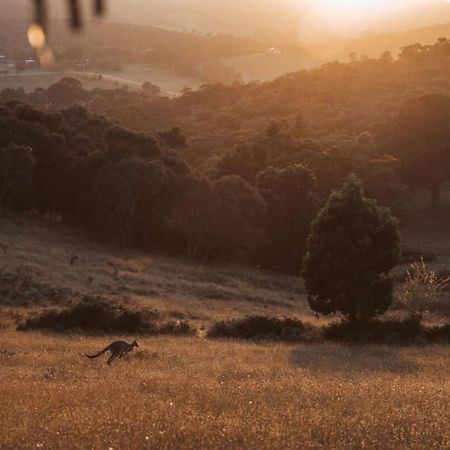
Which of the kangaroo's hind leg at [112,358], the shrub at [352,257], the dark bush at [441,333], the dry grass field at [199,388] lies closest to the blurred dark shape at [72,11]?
the dry grass field at [199,388]

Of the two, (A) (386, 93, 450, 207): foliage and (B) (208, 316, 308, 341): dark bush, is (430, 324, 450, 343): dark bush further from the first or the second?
(A) (386, 93, 450, 207): foliage

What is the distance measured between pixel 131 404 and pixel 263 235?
134 ft

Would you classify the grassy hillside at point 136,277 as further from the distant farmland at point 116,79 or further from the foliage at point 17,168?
the distant farmland at point 116,79

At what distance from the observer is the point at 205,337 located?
26375 millimetres

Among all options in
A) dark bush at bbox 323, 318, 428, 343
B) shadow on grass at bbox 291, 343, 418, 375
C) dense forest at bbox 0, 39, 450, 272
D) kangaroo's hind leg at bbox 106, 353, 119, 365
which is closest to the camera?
kangaroo's hind leg at bbox 106, 353, 119, 365

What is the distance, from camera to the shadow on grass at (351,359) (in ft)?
62.4

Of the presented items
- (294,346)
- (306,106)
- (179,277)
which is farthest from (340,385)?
(306,106)

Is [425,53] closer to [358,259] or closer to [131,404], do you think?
[358,259]

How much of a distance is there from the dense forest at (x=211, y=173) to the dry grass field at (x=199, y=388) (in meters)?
15.2

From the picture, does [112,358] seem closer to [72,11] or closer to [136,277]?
[72,11]

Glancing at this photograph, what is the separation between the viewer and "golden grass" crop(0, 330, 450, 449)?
9.45m

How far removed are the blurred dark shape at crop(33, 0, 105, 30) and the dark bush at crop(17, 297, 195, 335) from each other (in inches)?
927

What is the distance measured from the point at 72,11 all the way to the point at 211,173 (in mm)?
57151

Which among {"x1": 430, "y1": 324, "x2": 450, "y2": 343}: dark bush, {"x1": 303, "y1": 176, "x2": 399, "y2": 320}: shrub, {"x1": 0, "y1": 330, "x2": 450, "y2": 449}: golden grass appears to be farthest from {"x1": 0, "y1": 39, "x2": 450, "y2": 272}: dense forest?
{"x1": 0, "y1": 330, "x2": 450, "y2": 449}: golden grass
